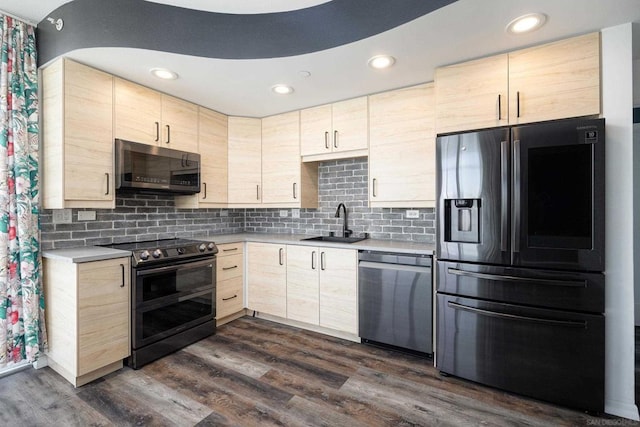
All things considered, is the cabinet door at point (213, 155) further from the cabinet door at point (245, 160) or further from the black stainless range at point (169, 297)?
the black stainless range at point (169, 297)

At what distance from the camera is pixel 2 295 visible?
2.12m

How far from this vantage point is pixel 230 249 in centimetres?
316

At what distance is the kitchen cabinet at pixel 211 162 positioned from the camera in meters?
3.15

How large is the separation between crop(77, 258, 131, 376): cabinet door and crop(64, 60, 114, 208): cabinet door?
57 centimetres

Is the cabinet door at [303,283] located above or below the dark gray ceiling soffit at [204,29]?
below

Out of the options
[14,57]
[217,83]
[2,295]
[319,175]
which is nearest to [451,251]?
[319,175]

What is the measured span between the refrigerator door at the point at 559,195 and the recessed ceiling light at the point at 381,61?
0.97 meters

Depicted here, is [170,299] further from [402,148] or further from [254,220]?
[402,148]

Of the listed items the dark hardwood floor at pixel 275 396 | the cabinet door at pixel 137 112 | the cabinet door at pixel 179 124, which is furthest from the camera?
the cabinet door at pixel 179 124

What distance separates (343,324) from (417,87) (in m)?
2.25

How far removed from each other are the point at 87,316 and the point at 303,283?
5.65 feet

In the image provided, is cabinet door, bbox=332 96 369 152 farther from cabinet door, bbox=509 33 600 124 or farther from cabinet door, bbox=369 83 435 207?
cabinet door, bbox=509 33 600 124

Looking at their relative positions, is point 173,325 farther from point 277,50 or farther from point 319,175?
point 277,50

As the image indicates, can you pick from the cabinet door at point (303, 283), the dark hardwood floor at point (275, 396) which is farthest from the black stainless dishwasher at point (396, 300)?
the cabinet door at point (303, 283)
